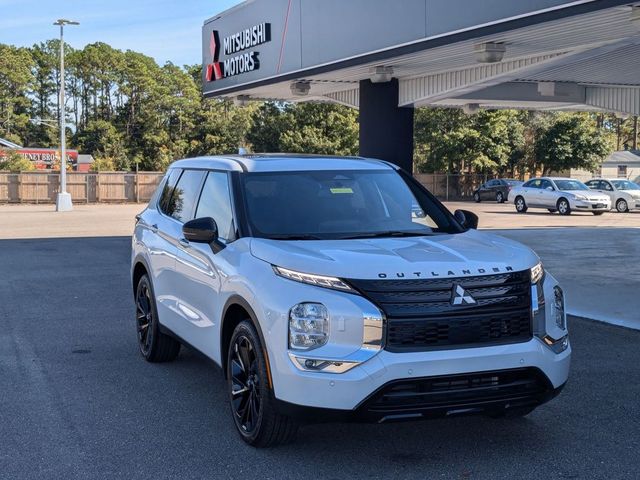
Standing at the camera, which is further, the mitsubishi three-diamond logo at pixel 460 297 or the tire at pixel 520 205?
the tire at pixel 520 205

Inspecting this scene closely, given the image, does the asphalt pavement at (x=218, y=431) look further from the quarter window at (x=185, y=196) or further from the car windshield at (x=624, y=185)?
the car windshield at (x=624, y=185)

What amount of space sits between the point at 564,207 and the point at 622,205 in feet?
12.2

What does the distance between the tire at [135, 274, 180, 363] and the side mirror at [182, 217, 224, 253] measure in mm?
1617

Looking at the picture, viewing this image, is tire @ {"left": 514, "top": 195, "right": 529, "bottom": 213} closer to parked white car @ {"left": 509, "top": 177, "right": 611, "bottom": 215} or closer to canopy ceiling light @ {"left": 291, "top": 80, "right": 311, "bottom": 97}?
parked white car @ {"left": 509, "top": 177, "right": 611, "bottom": 215}

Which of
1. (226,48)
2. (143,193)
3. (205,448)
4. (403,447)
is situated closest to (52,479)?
(205,448)

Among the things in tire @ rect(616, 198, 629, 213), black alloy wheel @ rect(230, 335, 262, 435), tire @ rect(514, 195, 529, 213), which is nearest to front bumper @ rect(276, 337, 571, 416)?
black alloy wheel @ rect(230, 335, 262, 435)

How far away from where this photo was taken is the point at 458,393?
4496 millimetres

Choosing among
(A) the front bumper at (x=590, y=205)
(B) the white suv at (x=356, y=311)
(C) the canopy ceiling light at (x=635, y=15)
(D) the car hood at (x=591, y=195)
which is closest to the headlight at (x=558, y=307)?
(B) the white suv at (x=356, y=311)

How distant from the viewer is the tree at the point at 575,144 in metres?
52.2

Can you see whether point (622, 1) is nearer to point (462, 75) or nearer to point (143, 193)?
point (462, 75)

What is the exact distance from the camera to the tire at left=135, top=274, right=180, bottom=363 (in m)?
7.14

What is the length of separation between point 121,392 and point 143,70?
265ft

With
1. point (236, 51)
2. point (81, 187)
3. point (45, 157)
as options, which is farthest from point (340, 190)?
point (45, 157)

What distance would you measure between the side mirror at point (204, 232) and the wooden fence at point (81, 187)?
143 ft
